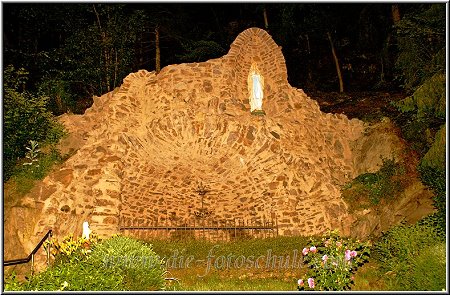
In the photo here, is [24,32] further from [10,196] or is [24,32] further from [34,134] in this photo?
[10,196]

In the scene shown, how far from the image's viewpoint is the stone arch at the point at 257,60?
43.2 feet

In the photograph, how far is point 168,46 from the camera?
20625 mm

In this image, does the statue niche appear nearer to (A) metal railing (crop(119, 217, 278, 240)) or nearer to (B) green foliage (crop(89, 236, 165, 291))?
(A) metal railing (crop(119, 217, 278, 240))

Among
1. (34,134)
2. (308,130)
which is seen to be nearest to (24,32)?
(34,134)

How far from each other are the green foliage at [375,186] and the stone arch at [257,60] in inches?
151

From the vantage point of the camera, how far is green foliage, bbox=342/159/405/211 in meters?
11.2

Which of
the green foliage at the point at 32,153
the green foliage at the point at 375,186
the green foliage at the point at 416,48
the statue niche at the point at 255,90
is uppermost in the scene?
the green foliage at the point at 416,48

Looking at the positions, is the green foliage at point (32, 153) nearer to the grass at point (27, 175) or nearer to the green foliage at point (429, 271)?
the grass at point (27, 175)

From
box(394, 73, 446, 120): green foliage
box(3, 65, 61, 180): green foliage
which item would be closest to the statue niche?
box(394, 73, 446, 120): green foliage

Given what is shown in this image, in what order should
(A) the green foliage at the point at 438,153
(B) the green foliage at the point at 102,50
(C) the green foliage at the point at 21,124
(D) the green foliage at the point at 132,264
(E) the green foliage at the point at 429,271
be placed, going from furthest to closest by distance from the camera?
(B) the green foliage at the point at 102,50
(C) the green foliage at the point at 21,124
(A) the green foliage at the point at 438,153
(E) the green foliage at the point at 429,271
(D) the green foliage at the point at 132,264

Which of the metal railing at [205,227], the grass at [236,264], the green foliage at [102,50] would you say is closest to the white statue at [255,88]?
the metal railing at [205,227]

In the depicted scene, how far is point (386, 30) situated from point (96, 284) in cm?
1851

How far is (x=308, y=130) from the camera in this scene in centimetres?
1278

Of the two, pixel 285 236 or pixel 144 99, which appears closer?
pixel 285 236
